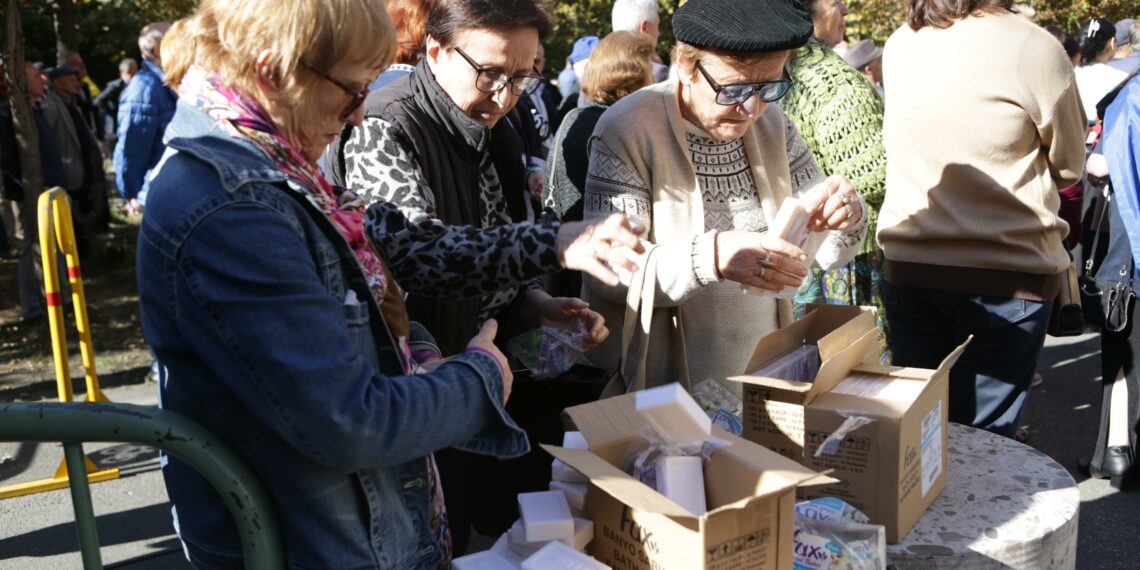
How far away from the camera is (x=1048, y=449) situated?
4.53 m

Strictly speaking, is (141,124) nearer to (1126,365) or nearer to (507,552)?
(507,552)

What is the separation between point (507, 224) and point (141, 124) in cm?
475

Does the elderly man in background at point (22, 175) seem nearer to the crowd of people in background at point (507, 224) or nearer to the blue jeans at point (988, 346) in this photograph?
the crowd of people in background at point (507, 224)

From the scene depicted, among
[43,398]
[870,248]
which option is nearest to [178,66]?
[870,248]

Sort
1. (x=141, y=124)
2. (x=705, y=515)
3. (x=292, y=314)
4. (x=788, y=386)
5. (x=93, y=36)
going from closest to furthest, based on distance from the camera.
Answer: (x=292, y=314)
(x=705, y=515)
(x=788, y=386)
(x=141, y=124)
(x=93, y=36)

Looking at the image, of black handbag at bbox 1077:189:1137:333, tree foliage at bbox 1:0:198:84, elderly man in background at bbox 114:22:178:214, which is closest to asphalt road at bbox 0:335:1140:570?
black handbag at bbox 1077:189:1137:333

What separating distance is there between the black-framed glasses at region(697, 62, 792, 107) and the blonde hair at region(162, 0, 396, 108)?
3.41 ft

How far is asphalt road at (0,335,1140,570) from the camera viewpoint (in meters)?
3.62

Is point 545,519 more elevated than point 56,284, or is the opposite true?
point 545,519

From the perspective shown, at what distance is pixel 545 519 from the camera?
1515 millimetres

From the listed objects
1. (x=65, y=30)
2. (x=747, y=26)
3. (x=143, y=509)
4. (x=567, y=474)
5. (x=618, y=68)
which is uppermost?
(x=65, y=30)

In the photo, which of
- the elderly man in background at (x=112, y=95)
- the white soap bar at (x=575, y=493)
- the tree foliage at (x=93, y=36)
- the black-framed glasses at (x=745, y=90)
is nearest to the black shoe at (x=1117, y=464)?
the black-framed glasses at (x=745, y=90)

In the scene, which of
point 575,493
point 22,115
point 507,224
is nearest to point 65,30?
point 22,115

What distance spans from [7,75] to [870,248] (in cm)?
614
